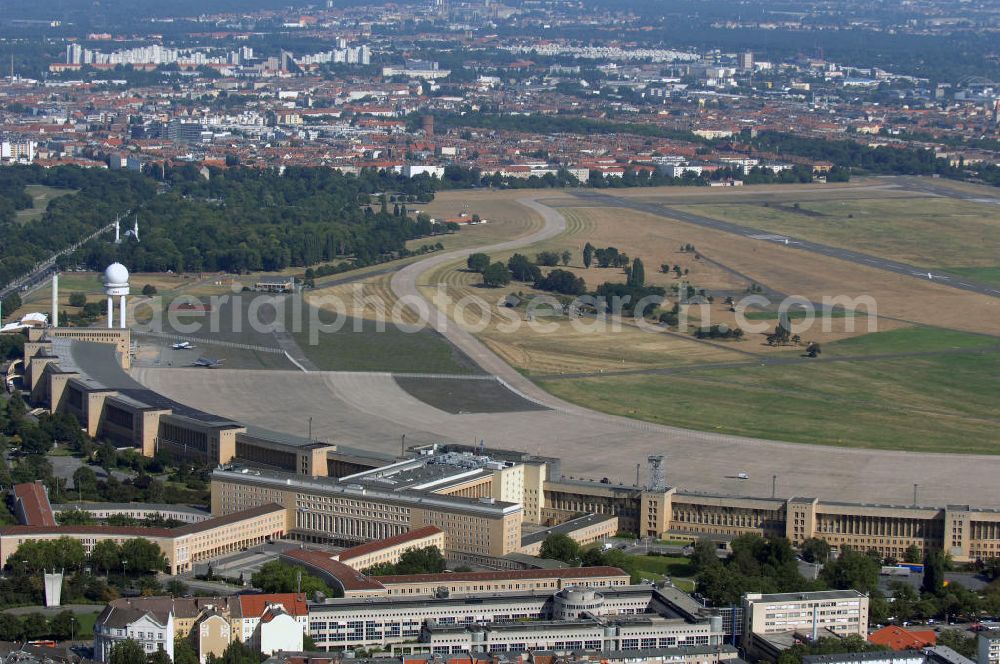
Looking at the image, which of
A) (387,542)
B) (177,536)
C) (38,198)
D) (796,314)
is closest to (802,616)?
(387,542)

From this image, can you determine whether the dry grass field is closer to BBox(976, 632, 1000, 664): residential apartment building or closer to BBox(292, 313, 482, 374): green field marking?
BBox(292, 313, 482, 374): green field marking

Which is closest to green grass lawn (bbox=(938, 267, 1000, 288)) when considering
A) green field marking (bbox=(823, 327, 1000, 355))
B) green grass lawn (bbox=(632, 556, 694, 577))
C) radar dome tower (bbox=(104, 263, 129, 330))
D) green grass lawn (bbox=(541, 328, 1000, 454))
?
green field marking (bbox=(823, 327, 1000, 355))

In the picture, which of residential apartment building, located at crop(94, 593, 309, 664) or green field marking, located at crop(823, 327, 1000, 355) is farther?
green field marking, located at crop(823, 327, 1000, 355)

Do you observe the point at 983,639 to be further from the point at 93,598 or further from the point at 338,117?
the point at 338,117

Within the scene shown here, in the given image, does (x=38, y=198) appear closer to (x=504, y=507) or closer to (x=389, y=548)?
(x=504, y=507)

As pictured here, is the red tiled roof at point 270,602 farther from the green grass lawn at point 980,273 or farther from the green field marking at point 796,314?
the green grass lawn at point 980,273

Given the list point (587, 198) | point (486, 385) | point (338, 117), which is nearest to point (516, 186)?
point (587, 198)
